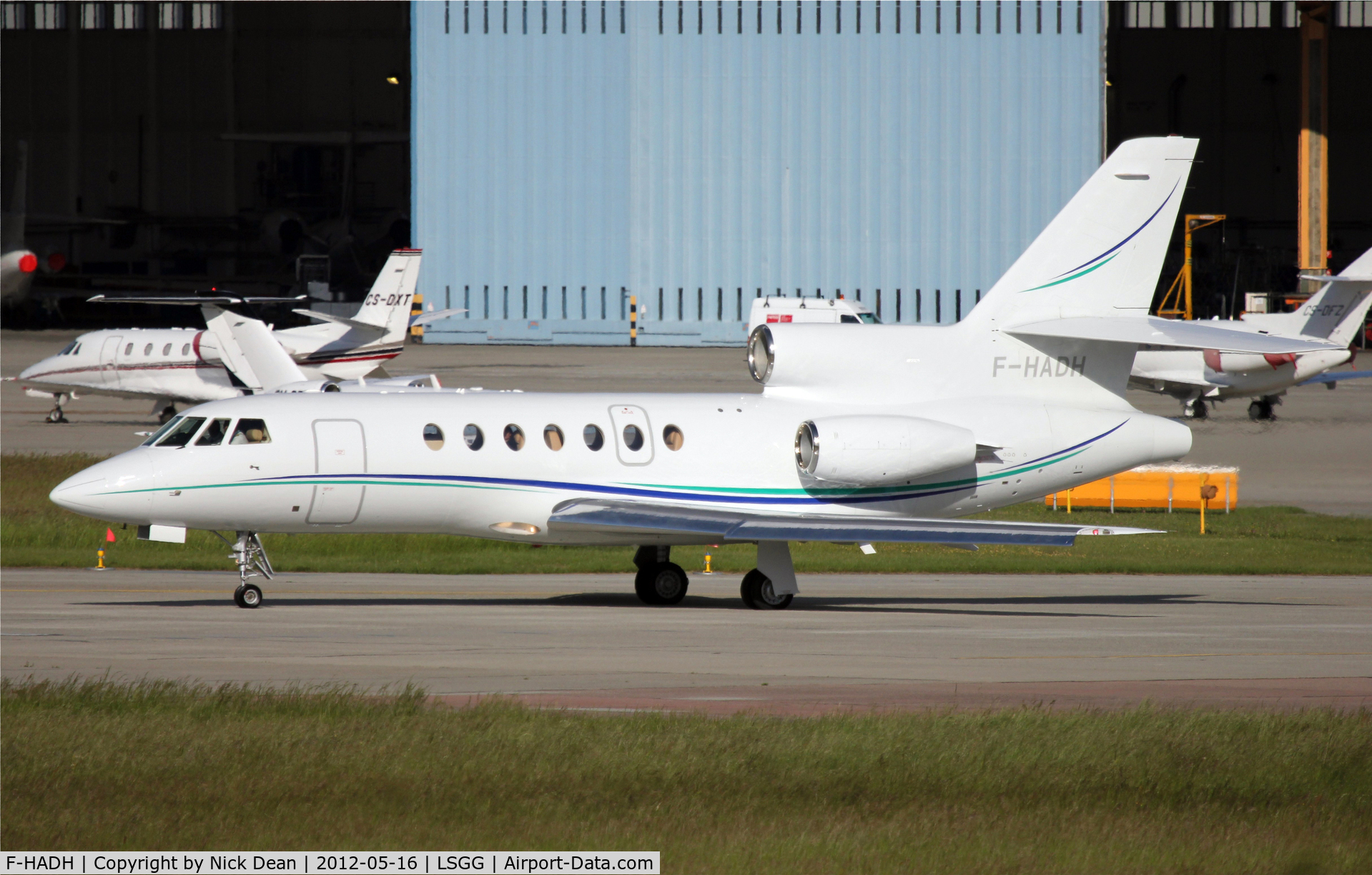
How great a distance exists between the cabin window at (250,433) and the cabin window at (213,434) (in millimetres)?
125

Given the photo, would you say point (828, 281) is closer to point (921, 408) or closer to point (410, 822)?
point (921, 408)

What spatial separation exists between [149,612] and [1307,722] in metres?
13.9

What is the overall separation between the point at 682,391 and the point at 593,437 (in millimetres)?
32482

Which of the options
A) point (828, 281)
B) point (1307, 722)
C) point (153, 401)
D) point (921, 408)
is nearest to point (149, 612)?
point (921, 408)

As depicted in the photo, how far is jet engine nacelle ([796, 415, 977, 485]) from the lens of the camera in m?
20.4

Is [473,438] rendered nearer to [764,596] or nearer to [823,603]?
[764,596]

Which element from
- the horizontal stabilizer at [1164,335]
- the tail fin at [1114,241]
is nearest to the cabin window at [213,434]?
the horizontal stabilizer at [1164,335]

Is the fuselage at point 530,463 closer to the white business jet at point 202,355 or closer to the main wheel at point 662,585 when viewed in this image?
the main wheel at point 662,585

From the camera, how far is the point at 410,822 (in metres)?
9.27

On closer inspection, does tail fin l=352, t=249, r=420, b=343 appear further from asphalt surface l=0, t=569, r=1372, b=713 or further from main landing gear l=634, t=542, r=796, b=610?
main landing gear l=634, t=542, r=796, b=610

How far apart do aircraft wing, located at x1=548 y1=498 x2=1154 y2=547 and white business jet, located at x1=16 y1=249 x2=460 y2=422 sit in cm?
2677

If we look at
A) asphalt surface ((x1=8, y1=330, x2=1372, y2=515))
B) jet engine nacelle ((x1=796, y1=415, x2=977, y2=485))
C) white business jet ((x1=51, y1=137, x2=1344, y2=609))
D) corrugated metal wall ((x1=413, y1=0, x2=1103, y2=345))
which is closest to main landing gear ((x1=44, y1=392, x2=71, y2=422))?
asphalt surface ((x1=8, y1=330, x2=1372, y2=515))

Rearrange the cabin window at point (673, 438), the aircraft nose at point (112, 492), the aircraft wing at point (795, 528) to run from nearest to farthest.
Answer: the aircraft nose at point (112, 492), the aircraft wing at point (795, 528), the cabin window at point (673, 438)

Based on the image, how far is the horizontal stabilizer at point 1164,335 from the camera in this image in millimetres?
19000
